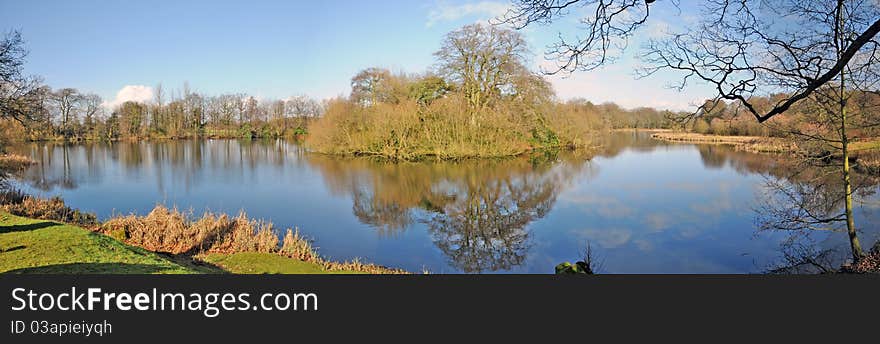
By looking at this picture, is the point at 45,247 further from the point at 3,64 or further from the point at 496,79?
the point at 496,79

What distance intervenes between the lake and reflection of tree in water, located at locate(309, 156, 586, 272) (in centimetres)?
5

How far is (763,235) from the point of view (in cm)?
1038

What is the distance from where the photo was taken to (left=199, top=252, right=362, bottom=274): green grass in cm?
745

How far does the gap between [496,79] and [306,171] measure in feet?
42.4

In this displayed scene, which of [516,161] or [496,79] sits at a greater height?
[496,79]

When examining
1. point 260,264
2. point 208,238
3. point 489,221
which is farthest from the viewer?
point 489,221

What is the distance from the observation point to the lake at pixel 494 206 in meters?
9.38

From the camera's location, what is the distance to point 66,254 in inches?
263

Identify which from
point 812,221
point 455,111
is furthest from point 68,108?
point 812,221

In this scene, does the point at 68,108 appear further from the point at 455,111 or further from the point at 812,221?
the point at 812,221

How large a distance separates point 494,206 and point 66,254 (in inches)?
400

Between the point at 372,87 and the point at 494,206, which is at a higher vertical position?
the point at 372,87

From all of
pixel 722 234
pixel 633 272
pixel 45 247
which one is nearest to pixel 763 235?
pixel 722 234

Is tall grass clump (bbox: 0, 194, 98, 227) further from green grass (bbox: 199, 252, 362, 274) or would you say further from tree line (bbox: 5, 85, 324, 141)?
tree line (bbox: 5, 85, 324, 141)
